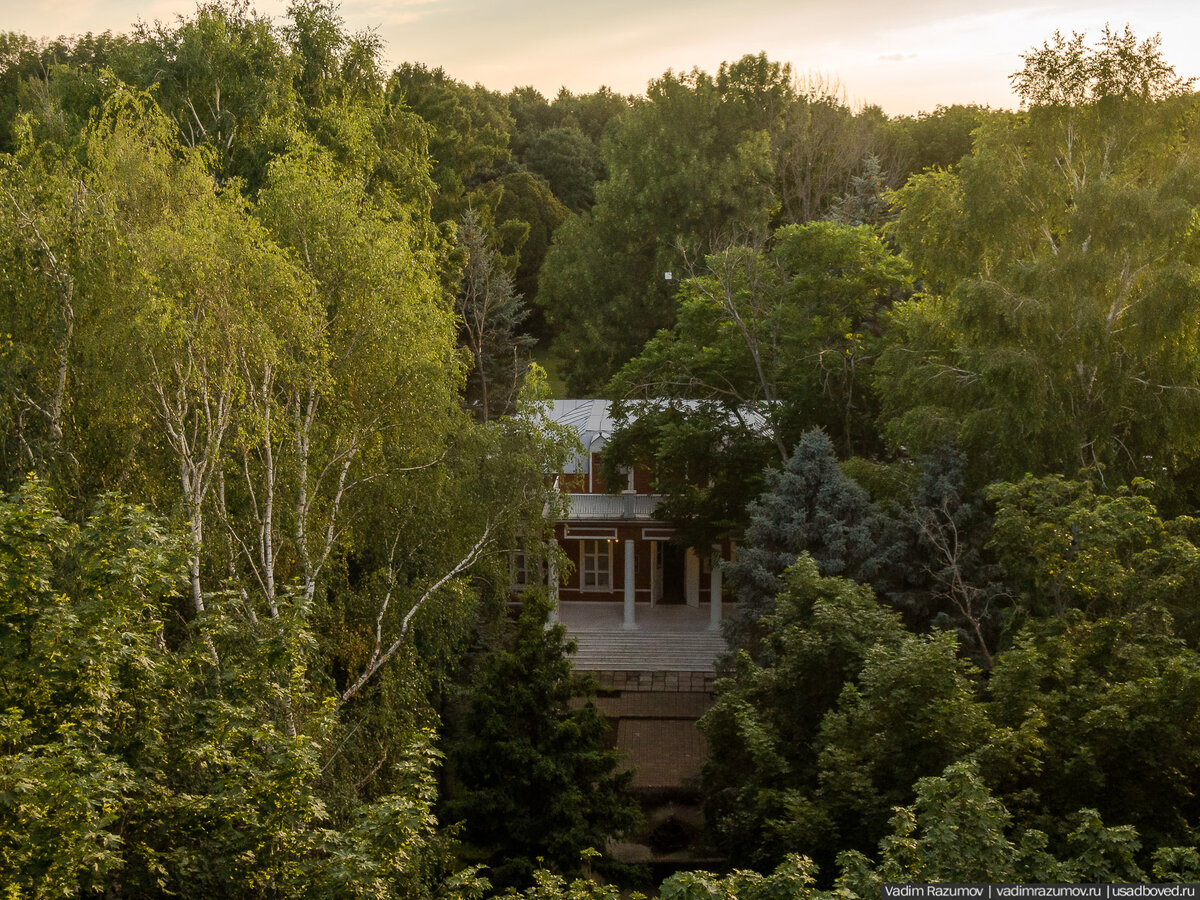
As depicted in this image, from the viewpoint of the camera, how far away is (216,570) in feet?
49.3

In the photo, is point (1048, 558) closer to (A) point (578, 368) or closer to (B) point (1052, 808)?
(B) point (1052, 808)

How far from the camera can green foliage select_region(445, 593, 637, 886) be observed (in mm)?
16641

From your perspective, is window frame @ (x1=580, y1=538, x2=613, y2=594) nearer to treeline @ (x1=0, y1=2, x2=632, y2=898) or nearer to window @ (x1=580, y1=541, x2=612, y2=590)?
window @ (x1=580, y1=541, x2=612, y2=590)

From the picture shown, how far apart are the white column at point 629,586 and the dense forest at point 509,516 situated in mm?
3597

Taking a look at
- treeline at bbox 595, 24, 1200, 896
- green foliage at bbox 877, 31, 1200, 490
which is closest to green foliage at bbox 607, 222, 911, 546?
treeline at bbox 595, 24, 1200, 896

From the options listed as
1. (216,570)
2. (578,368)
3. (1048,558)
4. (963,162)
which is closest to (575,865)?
(216,570)

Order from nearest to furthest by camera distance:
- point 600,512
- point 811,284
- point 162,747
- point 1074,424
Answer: point 162,747
point 1074,424
point 811,284
point 600,512

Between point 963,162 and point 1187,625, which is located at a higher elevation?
point 963,162

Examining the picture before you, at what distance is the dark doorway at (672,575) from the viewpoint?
34.4m

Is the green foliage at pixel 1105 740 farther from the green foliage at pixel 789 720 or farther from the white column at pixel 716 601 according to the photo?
the white column at pixel 716 601

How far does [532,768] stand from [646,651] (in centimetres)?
1394

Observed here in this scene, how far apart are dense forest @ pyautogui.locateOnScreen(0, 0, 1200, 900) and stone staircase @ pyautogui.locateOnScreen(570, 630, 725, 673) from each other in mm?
4180

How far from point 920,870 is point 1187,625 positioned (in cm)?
805

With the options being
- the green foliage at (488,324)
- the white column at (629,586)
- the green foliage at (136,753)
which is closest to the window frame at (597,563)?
the white column at (629,586)
